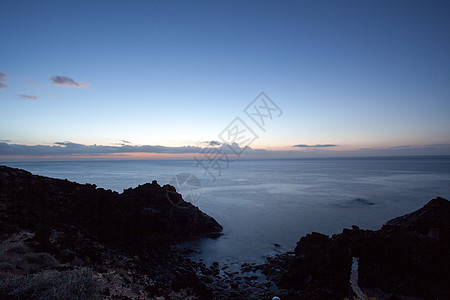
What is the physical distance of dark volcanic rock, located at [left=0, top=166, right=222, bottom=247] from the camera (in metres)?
13.6

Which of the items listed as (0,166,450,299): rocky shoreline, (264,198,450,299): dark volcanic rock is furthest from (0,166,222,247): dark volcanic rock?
(264,198,450,299): dark volcanic rock

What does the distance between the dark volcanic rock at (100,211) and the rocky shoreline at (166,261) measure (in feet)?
0.31

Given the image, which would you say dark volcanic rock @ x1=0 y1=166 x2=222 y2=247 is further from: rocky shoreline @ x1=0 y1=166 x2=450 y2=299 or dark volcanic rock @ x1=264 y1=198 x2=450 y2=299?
dark volcanic rock @ x1=264 y1=198 x2=450 y2=299

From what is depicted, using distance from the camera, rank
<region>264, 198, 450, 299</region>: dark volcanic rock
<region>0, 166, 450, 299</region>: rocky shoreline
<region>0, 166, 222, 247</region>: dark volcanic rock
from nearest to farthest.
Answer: <region>0, 166, 450, 299</region>: rocky shoreline < <region>264, 198, 450, 299</region>: dark volcanic rock < <region>0, 166, 222, 247</region>: dark volcanic rock

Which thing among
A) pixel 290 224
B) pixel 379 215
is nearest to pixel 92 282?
pixel 290 224

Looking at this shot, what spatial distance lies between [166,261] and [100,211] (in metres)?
6.84

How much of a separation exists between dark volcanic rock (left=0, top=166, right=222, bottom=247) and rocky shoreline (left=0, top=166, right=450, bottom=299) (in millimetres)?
95

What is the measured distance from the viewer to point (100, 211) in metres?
16.7

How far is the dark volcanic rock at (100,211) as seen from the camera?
1358cm

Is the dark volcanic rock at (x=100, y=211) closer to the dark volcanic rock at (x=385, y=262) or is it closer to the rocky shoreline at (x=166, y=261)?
the rocky shoreline at (x=166, y=261)

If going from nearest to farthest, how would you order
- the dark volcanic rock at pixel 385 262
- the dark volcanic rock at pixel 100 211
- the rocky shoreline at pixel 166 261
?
1. the rocky shoreline at pixel 166 261
2. the dark volcanic rock at pixel 385 262
3. the dark volcanic rock at pixel 100 211

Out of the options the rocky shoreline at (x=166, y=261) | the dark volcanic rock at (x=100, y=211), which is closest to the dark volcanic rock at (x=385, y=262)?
the rocky shoreline at (x=166, y=261)

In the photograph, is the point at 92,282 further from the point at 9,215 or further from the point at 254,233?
the point at 254,233

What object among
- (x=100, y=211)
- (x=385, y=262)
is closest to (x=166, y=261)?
(x=100, y=211)
